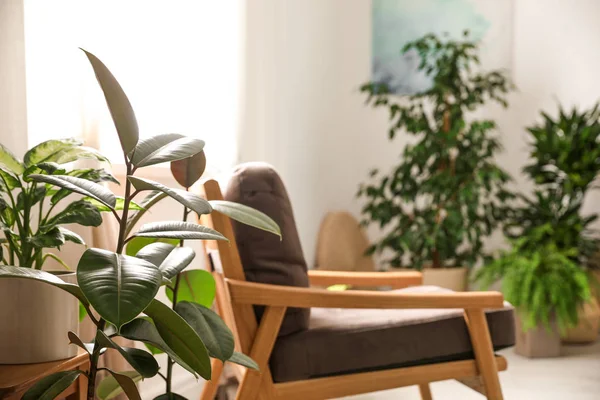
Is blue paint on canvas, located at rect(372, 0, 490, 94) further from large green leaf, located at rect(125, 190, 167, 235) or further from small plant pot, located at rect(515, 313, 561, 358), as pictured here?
large green leaf, located at rect(125, 190, 167, 235)

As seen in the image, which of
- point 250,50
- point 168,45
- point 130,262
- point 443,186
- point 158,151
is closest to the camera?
point 130,262

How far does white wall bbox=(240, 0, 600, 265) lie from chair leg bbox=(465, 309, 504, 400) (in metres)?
1.91

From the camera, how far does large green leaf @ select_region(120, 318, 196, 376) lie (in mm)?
1062

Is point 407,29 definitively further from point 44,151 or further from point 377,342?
point 44,151

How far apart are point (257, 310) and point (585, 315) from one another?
2349 millimetres

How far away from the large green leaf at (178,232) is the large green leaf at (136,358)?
0.18 m

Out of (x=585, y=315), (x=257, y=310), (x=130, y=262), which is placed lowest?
(x=585, y=315)

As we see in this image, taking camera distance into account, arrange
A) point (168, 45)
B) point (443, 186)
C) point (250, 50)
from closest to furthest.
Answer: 1. point (168, 45)
2. point (250, 50)
3. point (443, 186)

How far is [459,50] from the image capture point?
3764mm

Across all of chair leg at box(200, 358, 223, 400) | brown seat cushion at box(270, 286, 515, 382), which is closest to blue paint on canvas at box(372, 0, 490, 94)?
brown seat cushion at box(270, 286, 515, 382)

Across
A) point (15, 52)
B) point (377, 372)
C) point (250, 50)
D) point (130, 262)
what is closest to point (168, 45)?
point (250, 50)

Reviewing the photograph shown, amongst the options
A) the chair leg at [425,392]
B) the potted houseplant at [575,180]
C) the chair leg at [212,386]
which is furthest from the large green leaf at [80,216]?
the potted houseplant at [575,180]

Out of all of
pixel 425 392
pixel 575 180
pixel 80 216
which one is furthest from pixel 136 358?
pixel 575 180

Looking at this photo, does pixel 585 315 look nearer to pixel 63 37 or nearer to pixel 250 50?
pixel 250 50
